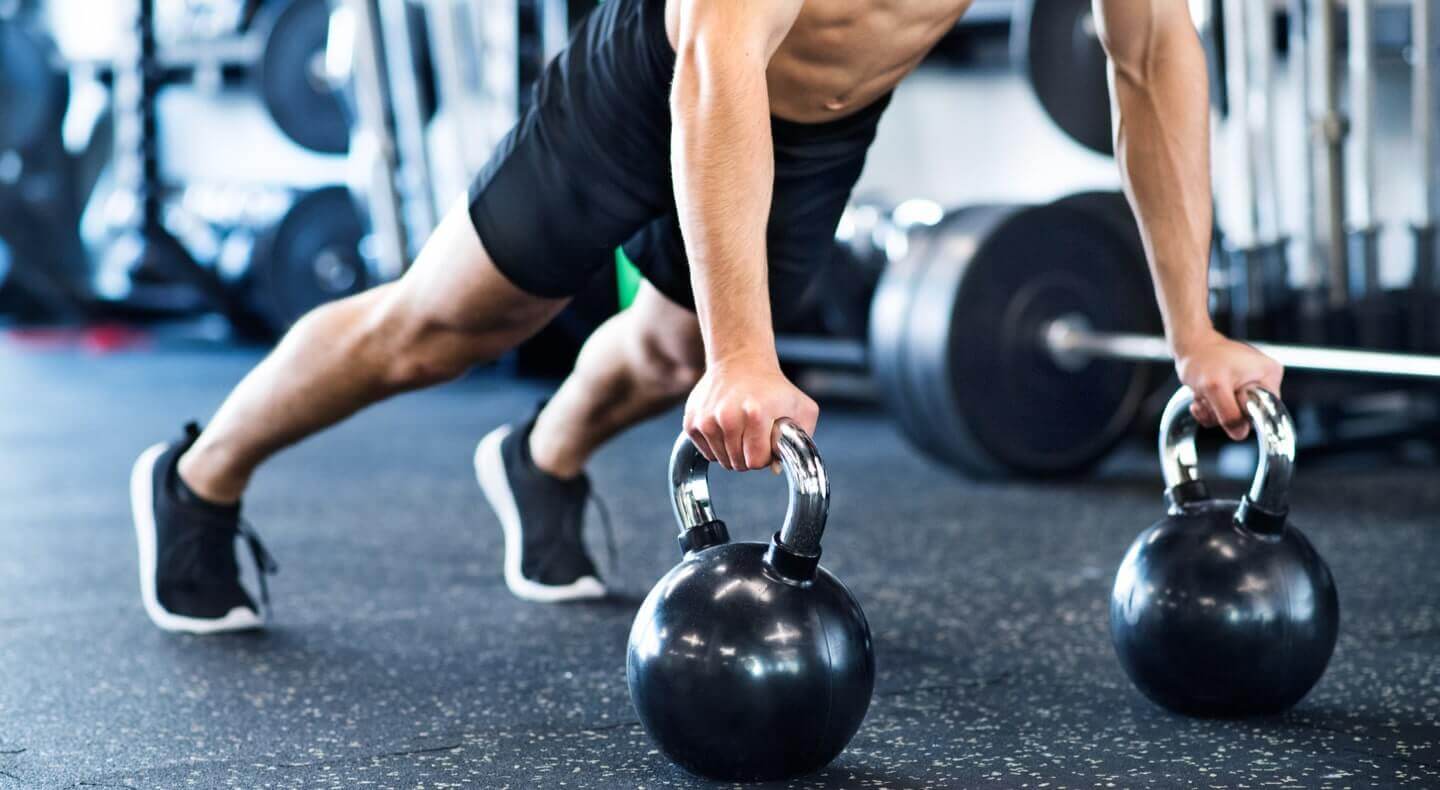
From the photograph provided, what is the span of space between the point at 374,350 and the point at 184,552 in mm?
352

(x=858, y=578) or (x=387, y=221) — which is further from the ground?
(x=387, y=221)

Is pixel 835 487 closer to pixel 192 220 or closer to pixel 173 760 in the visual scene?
pixel 173 760

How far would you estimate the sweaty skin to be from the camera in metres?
1.11

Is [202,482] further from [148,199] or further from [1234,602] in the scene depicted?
[148,199]

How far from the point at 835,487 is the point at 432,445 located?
1.02 m

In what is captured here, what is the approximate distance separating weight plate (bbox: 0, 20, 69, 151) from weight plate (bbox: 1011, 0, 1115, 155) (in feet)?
15.0

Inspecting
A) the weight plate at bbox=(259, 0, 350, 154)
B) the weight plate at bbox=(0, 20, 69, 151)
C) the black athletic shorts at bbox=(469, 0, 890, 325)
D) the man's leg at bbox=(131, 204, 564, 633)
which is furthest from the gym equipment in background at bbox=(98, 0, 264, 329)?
the black athletic shorts at bbox=(469, 0, 890, 325)

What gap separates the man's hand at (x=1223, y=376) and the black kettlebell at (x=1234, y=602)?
0.5 inches

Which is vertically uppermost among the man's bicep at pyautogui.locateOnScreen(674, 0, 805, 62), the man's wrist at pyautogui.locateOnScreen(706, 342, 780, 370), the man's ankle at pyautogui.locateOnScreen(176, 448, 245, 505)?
the man's bicep at pyautogui.locateOnScreen(674, 0, 805, 62)

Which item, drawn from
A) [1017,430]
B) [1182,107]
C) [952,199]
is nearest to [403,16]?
[952,199]

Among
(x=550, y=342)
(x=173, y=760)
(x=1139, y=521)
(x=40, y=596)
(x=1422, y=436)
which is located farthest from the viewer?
(x=550, y=342)

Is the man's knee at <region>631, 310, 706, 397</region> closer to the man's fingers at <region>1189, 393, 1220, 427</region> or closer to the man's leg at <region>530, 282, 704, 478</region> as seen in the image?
the man's leg at <region>530, 282, 704, 478</region>

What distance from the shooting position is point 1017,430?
2.76 metres

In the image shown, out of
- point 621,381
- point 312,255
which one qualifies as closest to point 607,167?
point 621,381
